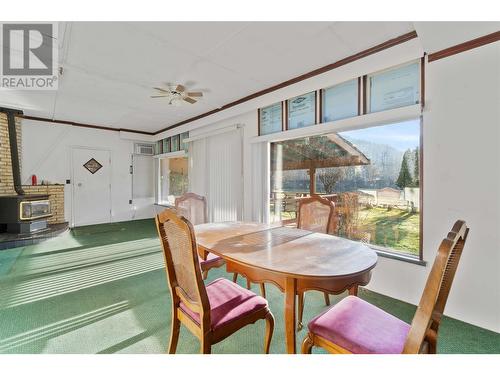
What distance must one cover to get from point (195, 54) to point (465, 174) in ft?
9.26

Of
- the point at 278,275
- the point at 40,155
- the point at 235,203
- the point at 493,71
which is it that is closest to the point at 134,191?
the point at 40,155

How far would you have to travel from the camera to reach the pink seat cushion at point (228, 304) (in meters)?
1.29

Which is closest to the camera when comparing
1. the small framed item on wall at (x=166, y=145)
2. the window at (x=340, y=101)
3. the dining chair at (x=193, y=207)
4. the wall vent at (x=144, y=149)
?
the window at (x=340, y=101)

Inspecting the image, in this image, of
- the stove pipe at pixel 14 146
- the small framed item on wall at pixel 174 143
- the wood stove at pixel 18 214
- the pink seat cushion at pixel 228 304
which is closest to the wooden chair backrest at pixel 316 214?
the pink seat cushion at pixel 228 304

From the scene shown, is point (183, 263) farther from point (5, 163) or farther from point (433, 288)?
point (5, 163)

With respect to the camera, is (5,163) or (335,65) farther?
(5,163)

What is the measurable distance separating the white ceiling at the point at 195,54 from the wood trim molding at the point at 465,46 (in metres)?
0.14

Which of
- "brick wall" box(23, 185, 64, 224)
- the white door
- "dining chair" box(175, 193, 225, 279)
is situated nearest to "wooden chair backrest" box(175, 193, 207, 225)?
"dining chair" box(175, 193, 225, 279)

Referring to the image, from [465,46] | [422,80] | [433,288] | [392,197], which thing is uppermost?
[465,46]

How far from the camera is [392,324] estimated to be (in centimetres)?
122

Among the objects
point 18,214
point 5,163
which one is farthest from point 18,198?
point 5,163

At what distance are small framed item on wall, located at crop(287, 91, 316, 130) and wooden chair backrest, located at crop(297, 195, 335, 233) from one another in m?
1.20

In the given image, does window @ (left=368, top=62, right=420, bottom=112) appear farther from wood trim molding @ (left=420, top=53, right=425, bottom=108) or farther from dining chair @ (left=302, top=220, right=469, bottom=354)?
dining chair @ (left=302, top=220, right=469, bottom=354)

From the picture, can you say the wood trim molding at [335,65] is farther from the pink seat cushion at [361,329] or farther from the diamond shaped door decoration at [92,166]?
the diamond shaped door decoration at [92,166]
